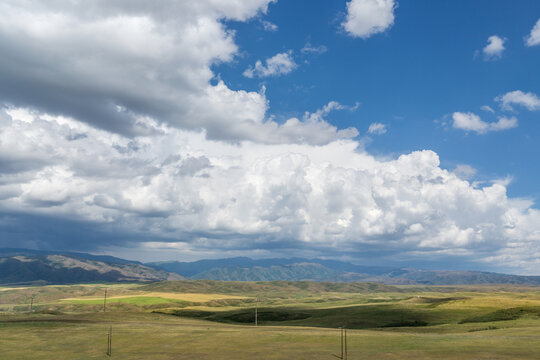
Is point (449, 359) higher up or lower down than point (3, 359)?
higher up

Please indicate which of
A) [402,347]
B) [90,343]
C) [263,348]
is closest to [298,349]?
[263,348]

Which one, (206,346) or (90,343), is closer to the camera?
(206,346)

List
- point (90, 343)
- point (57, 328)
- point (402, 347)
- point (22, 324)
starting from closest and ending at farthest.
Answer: point (402, 347) → point (90, 343) → point (57, 328) → point (22, 324)

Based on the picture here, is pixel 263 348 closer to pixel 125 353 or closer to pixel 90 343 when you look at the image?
pixel 125 353

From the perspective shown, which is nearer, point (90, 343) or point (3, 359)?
point (3, 359)

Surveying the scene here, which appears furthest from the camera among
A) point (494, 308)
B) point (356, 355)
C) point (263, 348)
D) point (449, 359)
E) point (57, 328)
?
point (494, 308)

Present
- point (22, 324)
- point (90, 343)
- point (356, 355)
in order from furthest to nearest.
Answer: point (22, 324), point (90, 343), point (356, 355)

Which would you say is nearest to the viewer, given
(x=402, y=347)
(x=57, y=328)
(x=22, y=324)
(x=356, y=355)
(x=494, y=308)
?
(x=356, y=355)

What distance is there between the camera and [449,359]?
5131cm

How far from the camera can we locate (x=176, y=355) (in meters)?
64.1

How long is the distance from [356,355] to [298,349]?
9.84m

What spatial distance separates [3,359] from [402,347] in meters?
59.8

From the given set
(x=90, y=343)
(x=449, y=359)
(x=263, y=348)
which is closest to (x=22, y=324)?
(x=90, y=343)

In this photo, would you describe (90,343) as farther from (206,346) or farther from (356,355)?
(356,355)
